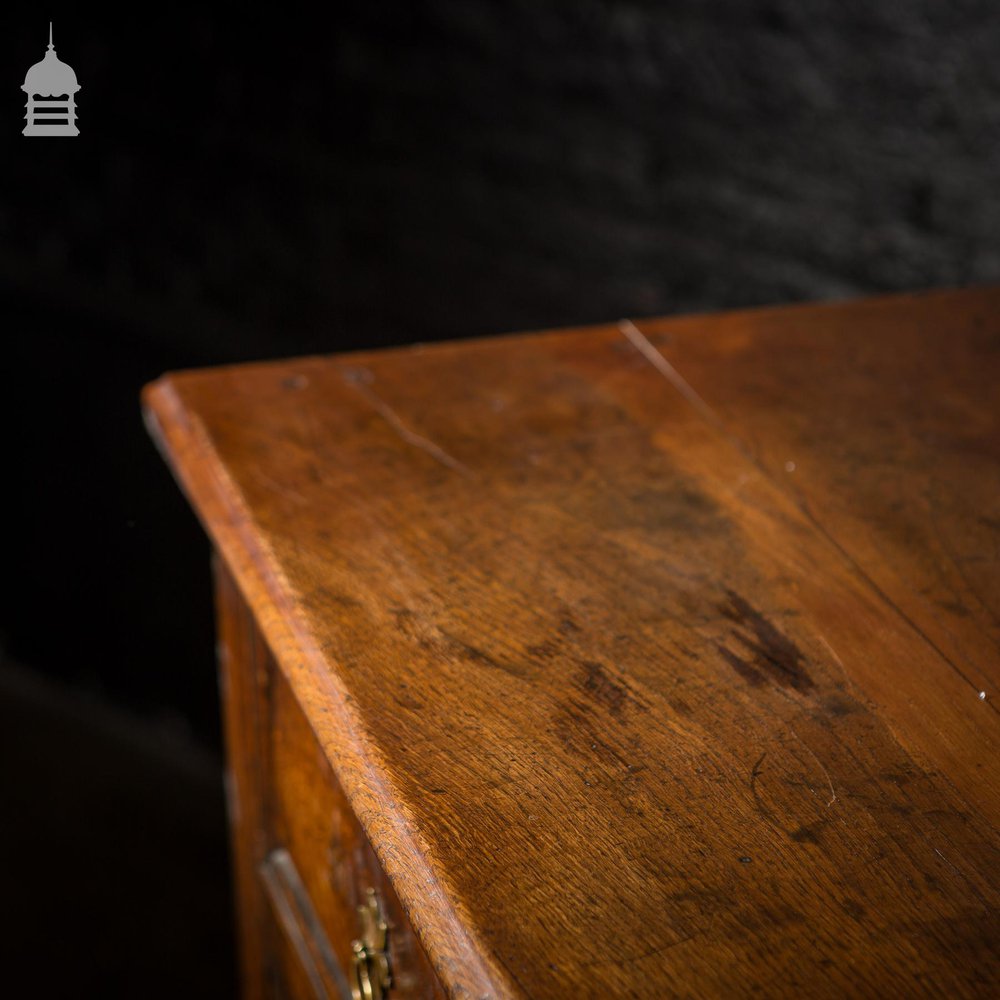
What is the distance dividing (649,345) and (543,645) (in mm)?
424

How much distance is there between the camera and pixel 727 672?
2.11 ft

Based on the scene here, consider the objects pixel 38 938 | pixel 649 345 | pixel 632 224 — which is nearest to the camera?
pixel 649 345

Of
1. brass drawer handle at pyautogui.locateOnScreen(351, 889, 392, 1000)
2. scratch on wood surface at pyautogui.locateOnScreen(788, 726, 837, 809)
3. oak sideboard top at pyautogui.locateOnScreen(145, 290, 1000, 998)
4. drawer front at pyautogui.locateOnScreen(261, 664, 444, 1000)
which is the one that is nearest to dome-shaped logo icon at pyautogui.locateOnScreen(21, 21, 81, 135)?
oak sideboard top at pyautogui.locateOnScreen(145, 290, 1000, 998)

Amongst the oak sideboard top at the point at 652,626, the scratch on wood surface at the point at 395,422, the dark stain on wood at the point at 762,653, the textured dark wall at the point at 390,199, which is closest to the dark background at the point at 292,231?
the textured dark wall at the point at 390,199

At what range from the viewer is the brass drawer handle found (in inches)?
27.9

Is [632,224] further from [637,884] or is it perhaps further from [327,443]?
[637,884]

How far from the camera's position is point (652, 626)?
0.68 metres

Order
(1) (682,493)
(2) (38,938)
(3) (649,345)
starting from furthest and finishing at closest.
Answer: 1. (2) (38,938)
2. (3) (649,345)
3. (1) (682,493)

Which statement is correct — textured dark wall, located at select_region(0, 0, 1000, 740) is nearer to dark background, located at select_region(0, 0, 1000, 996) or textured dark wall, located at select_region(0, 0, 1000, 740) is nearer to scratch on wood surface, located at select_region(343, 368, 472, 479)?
dark background, located at select_region(0, 0, 1000, 996)

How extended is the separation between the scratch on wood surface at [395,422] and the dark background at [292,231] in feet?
3.10

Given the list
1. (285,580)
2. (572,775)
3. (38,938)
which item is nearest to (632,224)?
(285,580)

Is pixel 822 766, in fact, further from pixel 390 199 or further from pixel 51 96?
pixel 51 96

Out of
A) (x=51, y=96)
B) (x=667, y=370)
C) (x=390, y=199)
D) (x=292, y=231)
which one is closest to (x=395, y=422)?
(x=667, y=370)

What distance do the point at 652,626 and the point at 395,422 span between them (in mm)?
295
